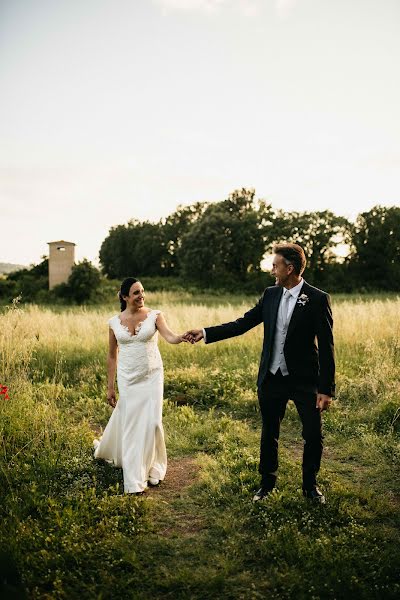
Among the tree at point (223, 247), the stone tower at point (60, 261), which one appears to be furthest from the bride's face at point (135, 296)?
the tree at point (223, 247)

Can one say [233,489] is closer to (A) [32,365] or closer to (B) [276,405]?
(B) [276,405]

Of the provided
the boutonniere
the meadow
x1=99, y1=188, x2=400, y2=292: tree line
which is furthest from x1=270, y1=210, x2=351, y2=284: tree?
the boutonniere

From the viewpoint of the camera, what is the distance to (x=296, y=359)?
4.28 meters

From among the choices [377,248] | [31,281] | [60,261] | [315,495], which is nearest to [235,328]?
[315,495]

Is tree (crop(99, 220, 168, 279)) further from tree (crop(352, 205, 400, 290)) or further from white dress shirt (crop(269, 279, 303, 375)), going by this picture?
white dress shirt (crop(269, 279, 303, 375))

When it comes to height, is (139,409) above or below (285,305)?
below

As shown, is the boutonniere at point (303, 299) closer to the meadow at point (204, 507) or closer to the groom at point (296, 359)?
the groom at point (296, 359)

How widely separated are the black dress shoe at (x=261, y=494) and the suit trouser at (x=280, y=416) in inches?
1.5

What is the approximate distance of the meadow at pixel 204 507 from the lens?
131 inches

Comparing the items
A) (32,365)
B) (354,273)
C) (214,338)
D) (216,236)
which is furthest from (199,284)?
(214,338)

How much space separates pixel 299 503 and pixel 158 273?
57864 millimetres

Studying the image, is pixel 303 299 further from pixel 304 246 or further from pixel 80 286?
pixel 304 246

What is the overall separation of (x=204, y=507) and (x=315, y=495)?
1.10 m

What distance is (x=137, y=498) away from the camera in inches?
180
